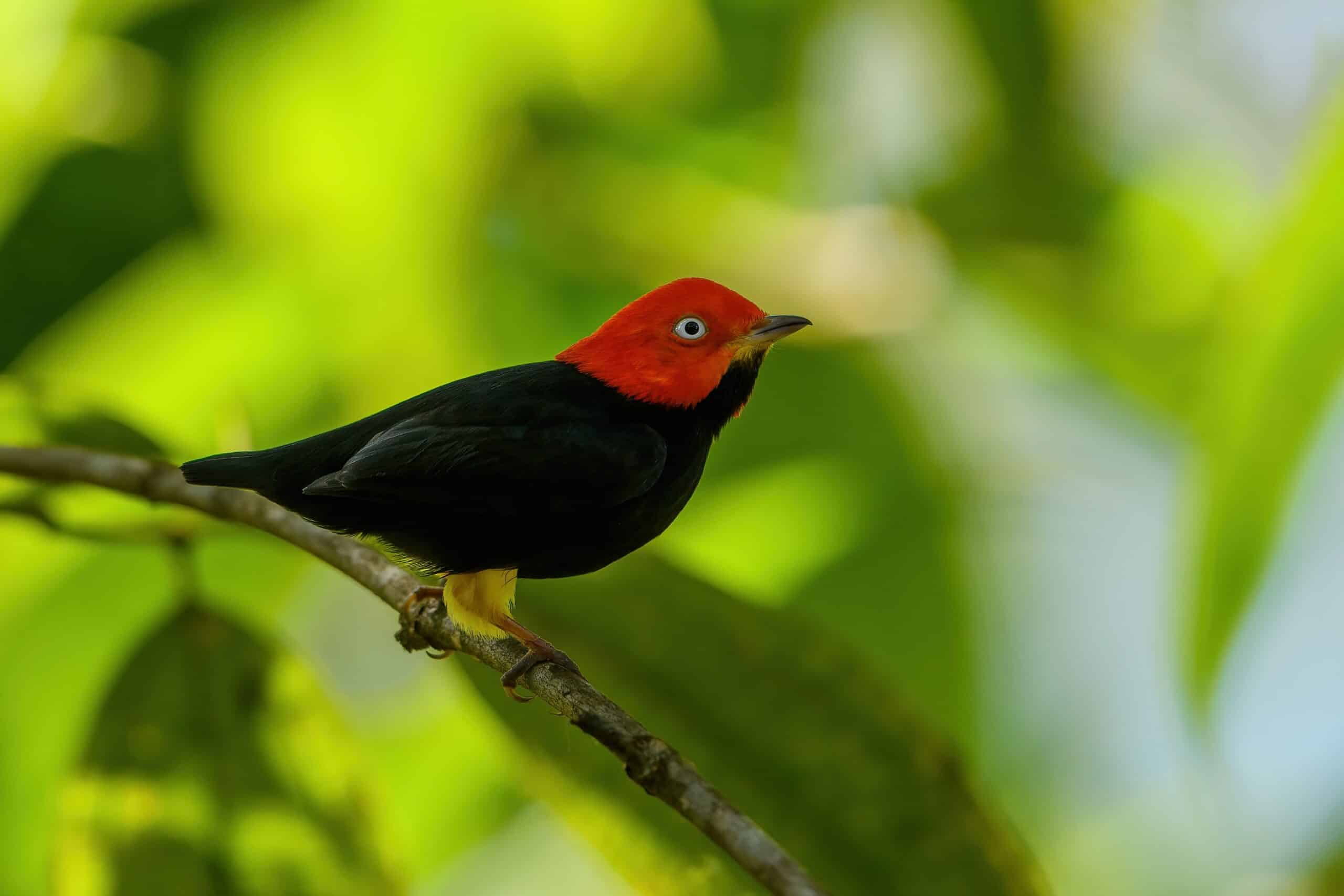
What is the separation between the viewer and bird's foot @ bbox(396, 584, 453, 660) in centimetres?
257

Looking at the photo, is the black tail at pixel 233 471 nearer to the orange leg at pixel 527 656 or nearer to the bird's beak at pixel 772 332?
the orange leg at pixel 527 656

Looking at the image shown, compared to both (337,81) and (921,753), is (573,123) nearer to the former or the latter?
(337,81)

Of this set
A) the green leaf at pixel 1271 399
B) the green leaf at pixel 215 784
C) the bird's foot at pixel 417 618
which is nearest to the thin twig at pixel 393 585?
the bird's foot at pixel 417 618

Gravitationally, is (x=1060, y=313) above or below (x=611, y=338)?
above

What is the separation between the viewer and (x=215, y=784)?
2668 mm

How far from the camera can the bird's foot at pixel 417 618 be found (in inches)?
101

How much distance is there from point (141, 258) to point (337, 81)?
864mm

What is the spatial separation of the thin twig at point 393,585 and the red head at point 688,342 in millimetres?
582

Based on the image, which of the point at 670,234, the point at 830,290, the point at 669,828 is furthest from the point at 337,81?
the point at 669,828

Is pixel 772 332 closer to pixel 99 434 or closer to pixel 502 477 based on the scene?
pixel 502 477

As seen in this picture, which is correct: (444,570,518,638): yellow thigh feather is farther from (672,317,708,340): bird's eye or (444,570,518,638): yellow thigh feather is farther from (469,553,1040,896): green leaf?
(672,317,708,340): bird's eye

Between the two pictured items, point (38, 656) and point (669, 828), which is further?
point (38, 656)

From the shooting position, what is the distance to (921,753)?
7.74ft

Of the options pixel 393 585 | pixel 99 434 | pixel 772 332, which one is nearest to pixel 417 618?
pixel 393 585
